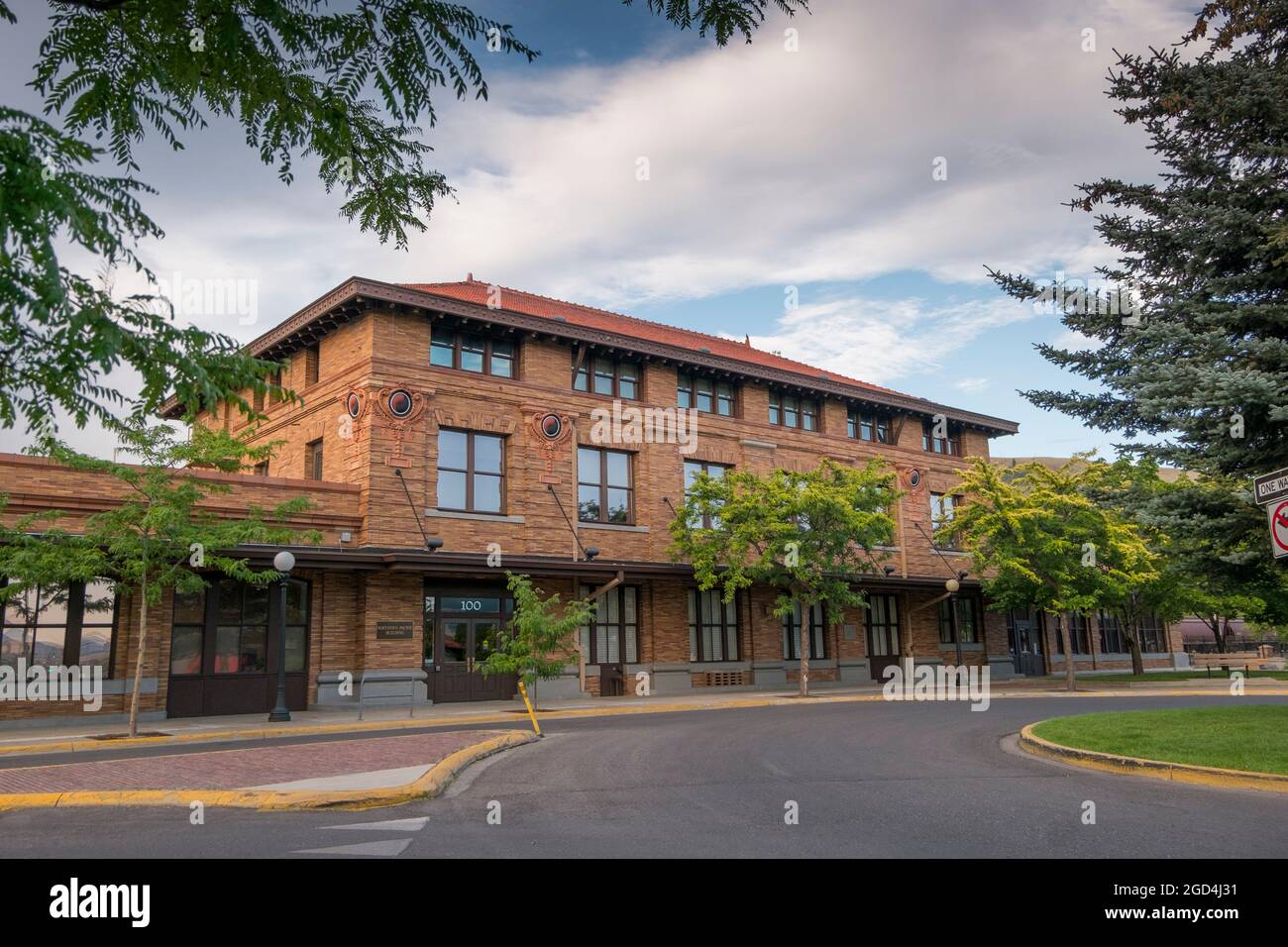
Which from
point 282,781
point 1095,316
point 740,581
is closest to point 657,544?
point 740,581

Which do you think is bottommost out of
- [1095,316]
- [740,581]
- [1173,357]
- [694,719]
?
[694,719]

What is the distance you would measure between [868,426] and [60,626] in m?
29.3

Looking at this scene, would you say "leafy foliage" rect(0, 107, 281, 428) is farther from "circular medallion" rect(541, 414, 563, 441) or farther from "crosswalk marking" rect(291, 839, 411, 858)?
"circular medallion" rect(541, 414, 563, 441)

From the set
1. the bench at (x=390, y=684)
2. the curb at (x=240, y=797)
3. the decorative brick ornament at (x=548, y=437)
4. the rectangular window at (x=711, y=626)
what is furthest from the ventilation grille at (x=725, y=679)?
the curb at (x=240, y=797)

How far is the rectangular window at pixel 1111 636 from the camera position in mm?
46938

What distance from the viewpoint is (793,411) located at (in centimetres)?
3578

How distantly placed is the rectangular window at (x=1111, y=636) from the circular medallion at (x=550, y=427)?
3265 cm

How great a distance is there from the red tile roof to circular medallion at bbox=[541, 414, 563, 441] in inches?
126

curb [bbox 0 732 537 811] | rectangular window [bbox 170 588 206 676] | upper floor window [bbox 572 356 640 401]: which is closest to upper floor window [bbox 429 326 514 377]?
upper floor window [bbox 572 356 640 401]

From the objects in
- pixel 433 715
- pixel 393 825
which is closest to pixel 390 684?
pixel 433 715

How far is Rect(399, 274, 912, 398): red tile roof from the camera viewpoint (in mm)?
30688

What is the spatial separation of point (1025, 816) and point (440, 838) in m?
5.23
